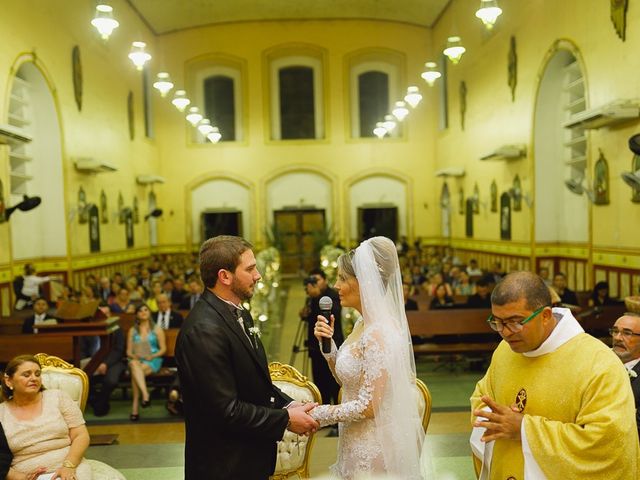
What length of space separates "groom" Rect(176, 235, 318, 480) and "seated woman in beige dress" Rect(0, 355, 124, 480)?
1.34 m

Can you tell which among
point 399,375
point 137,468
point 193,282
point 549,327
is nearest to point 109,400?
point 137,468

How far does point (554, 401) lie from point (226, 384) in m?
1.30

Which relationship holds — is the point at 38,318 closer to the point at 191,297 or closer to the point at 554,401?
the point at 191,297

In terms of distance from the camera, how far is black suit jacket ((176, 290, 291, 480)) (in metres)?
2.89

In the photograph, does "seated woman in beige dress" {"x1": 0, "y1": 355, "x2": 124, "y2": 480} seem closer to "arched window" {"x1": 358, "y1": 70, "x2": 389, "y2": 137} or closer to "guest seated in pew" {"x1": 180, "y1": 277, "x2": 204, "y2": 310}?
"guest seated in pew" {"x1": 180, "y1": 277, "x2": 204, "y2": 310}

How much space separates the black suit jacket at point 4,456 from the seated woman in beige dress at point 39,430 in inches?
0.8

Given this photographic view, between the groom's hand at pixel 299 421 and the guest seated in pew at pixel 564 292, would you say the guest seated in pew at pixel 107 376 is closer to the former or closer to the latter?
the groom's hand at pixel 299 421

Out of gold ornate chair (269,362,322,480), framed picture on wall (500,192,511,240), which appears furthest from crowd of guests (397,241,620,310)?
gold ornate chair (269,362,322,480)

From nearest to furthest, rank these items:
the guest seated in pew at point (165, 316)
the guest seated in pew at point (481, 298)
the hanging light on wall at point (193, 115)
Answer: the guest seated in pew at point (165, 316) < the guest seated in pew at point (481, 298) < the hanging light on wall at point (193, 115)

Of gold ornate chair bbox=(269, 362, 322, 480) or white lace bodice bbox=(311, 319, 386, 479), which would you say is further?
gold ornate chair bbox=(269, 362, 322, 480)

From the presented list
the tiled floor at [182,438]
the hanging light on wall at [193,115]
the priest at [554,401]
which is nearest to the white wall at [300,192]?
the hanging light on wall at [193,115]

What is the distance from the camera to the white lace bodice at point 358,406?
3311 millimetres

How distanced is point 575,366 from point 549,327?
184 millimetres

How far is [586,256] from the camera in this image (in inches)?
556
